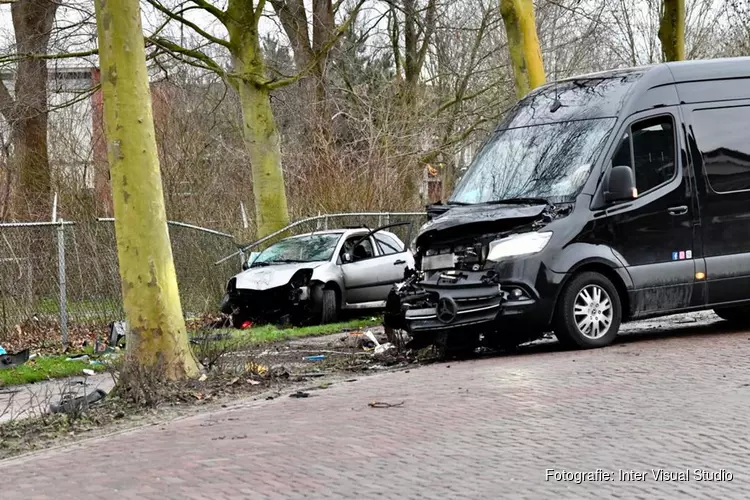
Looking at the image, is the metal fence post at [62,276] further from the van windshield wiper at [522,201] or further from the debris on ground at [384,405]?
the debris on ground at [384,405]

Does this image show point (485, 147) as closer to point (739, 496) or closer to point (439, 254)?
point (439, 254)

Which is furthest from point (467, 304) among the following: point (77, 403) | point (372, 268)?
point (372, 268)

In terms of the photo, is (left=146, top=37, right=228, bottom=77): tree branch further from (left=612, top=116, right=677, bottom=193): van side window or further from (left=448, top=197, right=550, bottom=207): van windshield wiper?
(left=612, top=116, right=677, bottom=193): van side window

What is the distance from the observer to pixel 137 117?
380 inches

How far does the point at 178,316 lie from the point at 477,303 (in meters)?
2.97

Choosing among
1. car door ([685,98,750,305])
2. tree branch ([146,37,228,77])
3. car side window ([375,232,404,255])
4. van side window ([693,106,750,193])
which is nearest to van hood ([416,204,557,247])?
car door ([685,98,750,305])

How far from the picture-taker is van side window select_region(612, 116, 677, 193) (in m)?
11.4

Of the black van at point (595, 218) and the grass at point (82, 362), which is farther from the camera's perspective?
the grass at point (82, 362)

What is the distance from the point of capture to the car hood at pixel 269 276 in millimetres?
15844

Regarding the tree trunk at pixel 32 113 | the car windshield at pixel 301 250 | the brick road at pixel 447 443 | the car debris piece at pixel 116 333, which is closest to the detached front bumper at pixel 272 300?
the car windshield at pixel 301 250

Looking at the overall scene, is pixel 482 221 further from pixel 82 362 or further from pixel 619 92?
pixel 82 362

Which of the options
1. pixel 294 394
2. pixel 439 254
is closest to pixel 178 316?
pixel 294 394

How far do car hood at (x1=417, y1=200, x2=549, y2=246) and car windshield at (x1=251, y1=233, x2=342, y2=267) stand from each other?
5.60 metres

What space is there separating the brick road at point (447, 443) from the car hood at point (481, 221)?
171 centimetres
